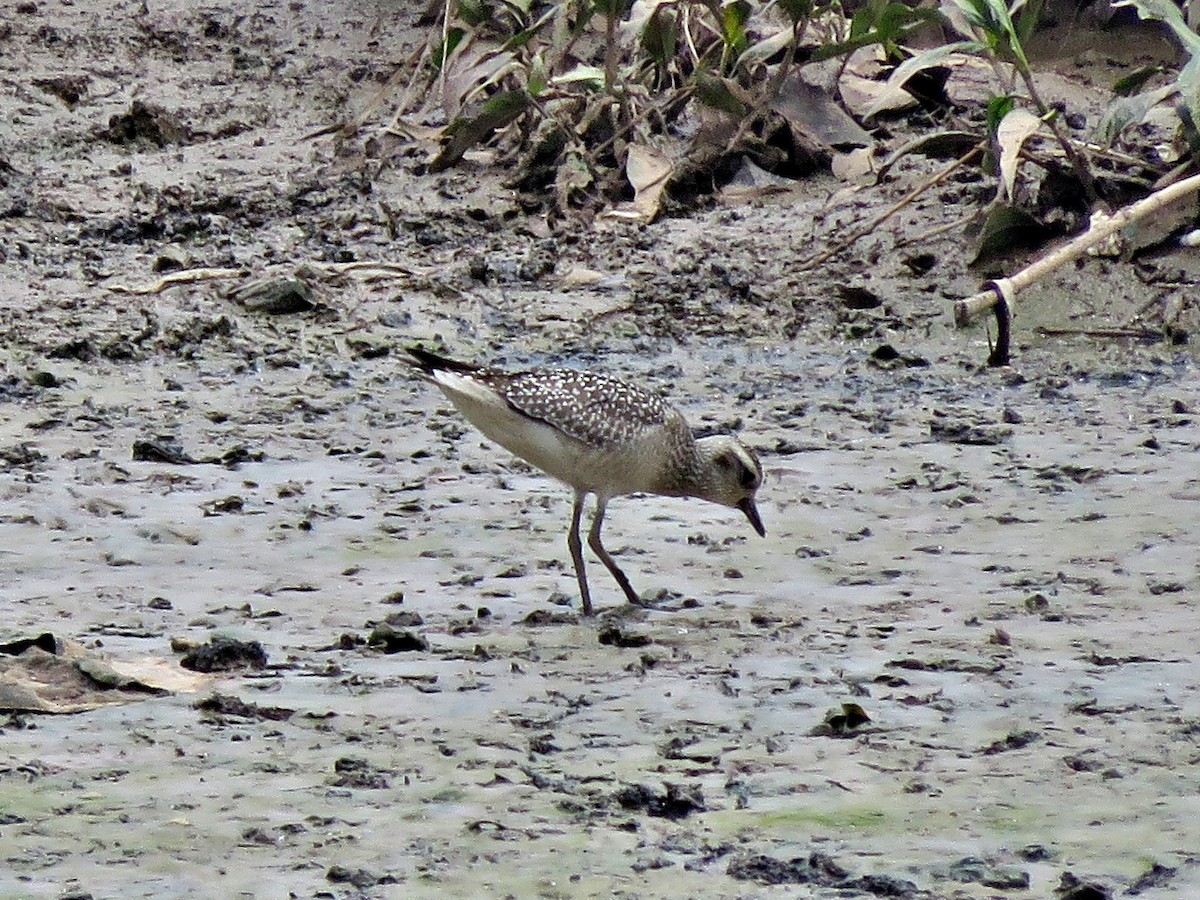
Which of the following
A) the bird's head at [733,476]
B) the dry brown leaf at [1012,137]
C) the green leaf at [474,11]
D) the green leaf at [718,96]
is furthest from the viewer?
the green leaf at [474,11]

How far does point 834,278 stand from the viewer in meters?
9.72

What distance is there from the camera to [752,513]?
6938 millimetres

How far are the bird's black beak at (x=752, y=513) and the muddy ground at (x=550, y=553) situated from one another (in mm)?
60

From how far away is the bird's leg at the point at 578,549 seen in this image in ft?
20.5

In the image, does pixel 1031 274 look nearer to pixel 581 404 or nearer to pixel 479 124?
pixel 581 404

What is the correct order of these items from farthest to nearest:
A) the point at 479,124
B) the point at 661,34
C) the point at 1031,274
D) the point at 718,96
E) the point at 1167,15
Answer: the point at 479,124, the point at 661,34, the point at 718,96, the point at 1167,15, the point at 1031,274

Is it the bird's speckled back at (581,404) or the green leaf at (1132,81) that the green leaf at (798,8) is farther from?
the bird's speckled back at (581,404)

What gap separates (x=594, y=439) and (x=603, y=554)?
0.36m

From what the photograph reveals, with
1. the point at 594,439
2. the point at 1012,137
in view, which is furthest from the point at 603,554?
the point at 1012,137

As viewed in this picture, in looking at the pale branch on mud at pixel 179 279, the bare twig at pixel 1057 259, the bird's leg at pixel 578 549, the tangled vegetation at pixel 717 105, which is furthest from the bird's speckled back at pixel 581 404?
the pale branch on mud at pixel 179 279

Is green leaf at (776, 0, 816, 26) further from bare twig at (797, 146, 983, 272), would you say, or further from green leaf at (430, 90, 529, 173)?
green leaf at (430, 90, 529, 173)

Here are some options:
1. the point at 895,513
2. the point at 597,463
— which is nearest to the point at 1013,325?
the point at 895,513

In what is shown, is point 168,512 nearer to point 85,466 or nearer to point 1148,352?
point 85,466

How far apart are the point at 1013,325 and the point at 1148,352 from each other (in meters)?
0.59
